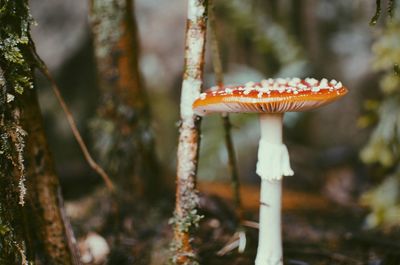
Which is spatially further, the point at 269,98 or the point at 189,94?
the point at 189,94

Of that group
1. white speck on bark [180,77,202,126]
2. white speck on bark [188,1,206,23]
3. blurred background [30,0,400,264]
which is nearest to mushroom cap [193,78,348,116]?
white speck on bark [180,77,202,126]

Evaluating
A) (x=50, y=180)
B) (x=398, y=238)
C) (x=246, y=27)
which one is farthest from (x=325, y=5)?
(x=50, y=180)

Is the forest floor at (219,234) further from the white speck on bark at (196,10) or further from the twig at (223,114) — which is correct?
the white speck on bark at (196,10)

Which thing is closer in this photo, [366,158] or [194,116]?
[194,116]

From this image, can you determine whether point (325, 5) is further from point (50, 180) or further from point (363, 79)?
point (50, 180)

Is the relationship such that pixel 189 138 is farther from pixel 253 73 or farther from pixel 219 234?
pixel 253 73

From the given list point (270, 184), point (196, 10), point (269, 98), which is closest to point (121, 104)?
point (196, 10)
